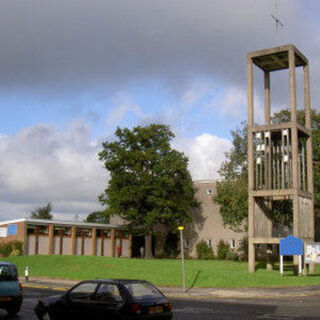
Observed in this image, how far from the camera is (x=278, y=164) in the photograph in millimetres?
39031

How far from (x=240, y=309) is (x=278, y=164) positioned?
21986 millimetres

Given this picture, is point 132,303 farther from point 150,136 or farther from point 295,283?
point 150,136

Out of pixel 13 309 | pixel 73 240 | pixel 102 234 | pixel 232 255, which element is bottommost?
pixel 13 309

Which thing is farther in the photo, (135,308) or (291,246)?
(291,246)

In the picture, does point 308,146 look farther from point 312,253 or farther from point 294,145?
point 312,253

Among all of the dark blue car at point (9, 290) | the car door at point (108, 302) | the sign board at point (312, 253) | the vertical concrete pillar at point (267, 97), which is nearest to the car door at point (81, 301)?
the car door at point (108, 302)

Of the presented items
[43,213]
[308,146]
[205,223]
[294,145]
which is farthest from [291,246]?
[43,213]

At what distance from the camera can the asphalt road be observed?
53.2 ft

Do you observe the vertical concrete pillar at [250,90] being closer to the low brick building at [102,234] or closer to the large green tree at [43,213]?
the low brick building at [102,234]

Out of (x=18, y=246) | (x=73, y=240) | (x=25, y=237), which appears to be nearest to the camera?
(x=18, y=246)

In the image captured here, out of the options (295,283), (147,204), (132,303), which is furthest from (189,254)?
(132,303)

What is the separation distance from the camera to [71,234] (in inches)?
2344

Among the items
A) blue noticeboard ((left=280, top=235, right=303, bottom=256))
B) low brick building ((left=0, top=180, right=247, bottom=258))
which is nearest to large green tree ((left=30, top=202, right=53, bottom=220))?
low brick building ((left=0, top=180, right=247, bottom=258))

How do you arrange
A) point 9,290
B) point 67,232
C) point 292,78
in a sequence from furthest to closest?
point 67,232, point 292,78, point 9,290
